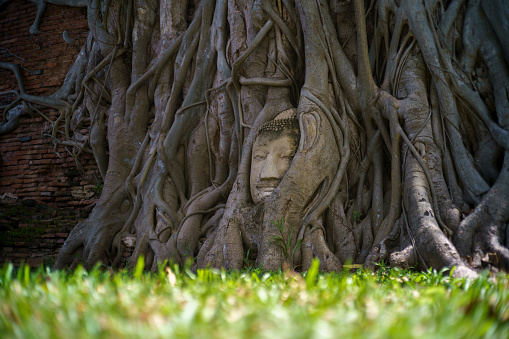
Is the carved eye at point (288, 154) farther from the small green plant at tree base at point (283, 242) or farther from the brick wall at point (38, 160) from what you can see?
the brick wall at point (38, 160)

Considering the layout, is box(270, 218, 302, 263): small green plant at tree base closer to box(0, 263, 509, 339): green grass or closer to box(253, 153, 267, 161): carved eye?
box(253, 153, 267, 161): carved eye

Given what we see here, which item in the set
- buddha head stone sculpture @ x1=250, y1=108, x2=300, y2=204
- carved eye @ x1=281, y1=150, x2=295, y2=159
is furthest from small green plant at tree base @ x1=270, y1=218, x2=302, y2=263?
carved eye @ x1=281, y1=150, x2=295, y2=159

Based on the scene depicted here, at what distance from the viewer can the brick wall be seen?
5.57m

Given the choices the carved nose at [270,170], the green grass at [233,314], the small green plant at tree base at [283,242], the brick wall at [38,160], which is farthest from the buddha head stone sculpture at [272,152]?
the brick wall at [38,160]

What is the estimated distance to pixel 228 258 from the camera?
10.4ft

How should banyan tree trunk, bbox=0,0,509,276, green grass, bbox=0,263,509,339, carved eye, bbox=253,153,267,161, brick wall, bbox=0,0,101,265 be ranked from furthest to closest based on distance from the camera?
brick wall, bbox=0,0,101,265 < carved eye, bbox=253,153,267,161 < banyan tree trunk, bbox=0,0,509,276 < green grass, bbox=0,263,509,339

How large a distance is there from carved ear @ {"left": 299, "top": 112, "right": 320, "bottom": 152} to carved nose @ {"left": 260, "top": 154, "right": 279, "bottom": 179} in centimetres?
27

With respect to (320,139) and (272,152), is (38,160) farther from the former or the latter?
(320,139)

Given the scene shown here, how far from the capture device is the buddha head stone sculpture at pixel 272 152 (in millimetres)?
3336

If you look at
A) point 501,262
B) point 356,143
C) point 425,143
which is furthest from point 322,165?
point 501,262

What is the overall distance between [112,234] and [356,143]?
2.76 metres

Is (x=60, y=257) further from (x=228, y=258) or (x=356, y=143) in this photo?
(x=356, y=143)

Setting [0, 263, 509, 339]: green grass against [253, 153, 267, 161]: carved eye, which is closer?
[0, 263, 509, 339]: green grass

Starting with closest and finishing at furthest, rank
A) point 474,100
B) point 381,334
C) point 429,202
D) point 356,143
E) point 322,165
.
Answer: point 381,334, point 429,202, point 474,100, point 322,165, point 356,143
